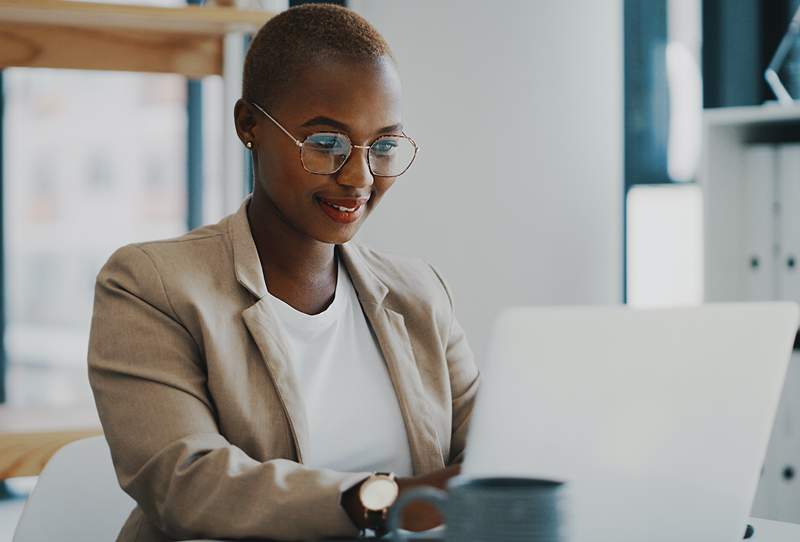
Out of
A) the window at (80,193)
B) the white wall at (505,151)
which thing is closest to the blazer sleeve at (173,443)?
the white wall at (505,151)

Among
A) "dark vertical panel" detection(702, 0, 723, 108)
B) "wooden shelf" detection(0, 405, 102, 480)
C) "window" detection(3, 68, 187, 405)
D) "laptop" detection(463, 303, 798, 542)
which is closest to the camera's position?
"laptop" detection(463, 303, 798, 542)

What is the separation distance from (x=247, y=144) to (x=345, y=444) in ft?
1.39

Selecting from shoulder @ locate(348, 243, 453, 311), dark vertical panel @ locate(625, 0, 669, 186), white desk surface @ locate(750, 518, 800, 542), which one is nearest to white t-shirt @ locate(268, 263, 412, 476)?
shoulder @ locate(348, 243, 453, 311)

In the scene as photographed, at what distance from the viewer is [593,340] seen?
95 centimetres

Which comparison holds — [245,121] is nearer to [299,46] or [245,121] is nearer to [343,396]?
[299,46]

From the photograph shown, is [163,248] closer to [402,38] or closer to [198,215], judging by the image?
[402,38]

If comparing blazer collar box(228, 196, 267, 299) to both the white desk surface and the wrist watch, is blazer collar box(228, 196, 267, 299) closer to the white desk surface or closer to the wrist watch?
the wrist watch

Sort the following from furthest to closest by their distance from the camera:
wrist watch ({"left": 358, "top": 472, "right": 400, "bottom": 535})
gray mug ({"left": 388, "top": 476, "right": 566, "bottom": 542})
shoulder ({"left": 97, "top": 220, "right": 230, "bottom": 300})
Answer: shoulder ({"left": 97, "top": 220, "right": 230, "bottom": 300}) → wrist watch ({"left": 358, "top": 472, "right": 400, "bottom": 535}) → gray mug ({"left": 388, "top": 476, "right": 566, "bottom": 542})

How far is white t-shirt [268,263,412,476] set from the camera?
1405mm

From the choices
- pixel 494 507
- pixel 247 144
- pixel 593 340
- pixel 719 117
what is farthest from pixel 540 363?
pixel 719 117

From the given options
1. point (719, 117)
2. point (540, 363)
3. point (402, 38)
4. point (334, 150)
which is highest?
point (402, 38)

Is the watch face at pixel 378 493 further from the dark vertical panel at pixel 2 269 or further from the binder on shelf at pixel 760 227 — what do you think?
the dark vertical panel at pixel 2 269

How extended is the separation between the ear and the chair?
18.0 inches

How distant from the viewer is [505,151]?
2.98 metres
